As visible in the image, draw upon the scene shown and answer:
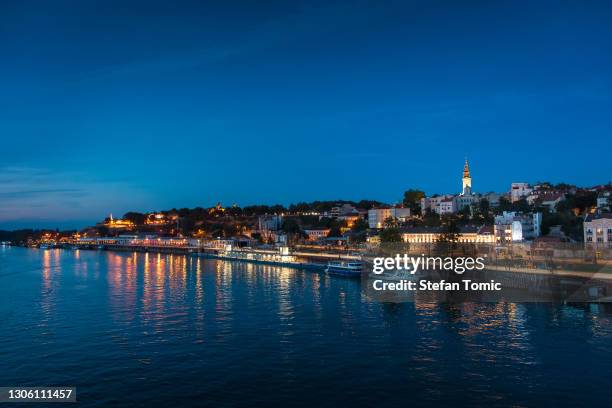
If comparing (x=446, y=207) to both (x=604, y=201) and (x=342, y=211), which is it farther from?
(x=342, y=211)

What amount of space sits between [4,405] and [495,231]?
114ft

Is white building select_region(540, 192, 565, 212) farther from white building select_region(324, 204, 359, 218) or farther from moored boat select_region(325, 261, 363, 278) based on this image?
white building select_region(324, 204, 359, 218)

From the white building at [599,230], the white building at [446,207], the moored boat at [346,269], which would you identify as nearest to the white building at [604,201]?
the white building at [599,230]

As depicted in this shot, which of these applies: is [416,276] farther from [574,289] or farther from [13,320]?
[13,320]

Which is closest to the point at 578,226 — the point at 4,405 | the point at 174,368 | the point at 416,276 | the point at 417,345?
the point at 416,276

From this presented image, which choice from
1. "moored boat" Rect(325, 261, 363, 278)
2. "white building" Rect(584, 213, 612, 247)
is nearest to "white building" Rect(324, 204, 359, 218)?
"moored boat" Rect(325, 261, 363, 278)

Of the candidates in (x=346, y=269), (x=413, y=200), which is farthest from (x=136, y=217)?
(x=346, y=269)

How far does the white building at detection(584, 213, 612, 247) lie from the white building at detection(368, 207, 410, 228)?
31.4 metres

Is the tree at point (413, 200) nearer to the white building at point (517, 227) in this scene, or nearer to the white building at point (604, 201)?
the white building at point (604, 201)

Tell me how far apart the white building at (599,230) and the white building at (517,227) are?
6.98 metres

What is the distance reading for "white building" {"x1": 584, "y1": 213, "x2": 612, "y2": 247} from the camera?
2694 cm

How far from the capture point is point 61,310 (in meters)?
17.4

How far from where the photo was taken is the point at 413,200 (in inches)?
2643

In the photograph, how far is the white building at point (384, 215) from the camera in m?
60.8
